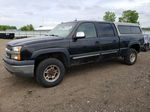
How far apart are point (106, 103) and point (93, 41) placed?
2.16 meters

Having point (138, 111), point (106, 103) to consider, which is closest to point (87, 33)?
point (106, 103)

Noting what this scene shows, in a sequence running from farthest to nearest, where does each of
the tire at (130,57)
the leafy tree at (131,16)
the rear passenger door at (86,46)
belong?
the leafy tree at (131,16) → the tire at (130,57) → the rear passenger door at (86,46)

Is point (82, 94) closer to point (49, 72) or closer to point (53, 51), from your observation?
point (49, 72)

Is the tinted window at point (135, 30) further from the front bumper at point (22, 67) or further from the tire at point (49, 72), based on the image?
the front bumper at point (22, 67)

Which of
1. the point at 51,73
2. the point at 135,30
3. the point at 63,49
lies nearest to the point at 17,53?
the point at 51,73

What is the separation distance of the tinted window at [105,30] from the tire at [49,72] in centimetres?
→ 194

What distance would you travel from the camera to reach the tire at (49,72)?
3576 mm

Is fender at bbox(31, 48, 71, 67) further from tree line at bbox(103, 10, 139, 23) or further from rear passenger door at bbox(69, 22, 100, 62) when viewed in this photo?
tree line at bbox(103, 10, 139, 23)

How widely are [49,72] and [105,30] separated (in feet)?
8.64

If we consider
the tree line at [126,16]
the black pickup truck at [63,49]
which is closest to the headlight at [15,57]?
the black pickup truck at [63,49]

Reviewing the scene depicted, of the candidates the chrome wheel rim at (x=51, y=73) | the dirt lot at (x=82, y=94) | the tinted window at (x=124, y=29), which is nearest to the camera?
the dirt lot at (x=82, y=94)

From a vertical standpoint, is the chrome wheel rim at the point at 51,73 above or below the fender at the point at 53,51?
below

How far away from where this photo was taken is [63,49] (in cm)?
383

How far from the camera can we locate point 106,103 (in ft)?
9.83
